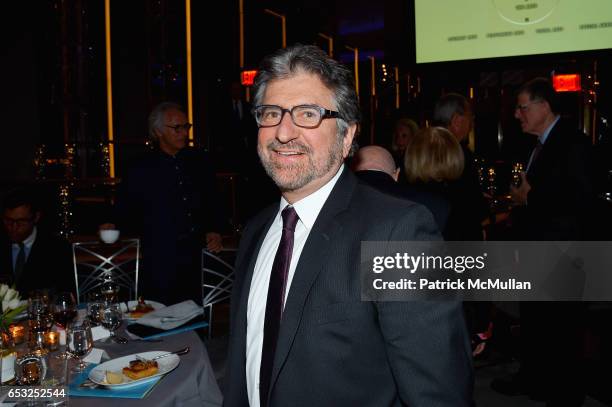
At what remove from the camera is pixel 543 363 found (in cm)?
346

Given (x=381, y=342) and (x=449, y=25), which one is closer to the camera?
(x=381, y=342)

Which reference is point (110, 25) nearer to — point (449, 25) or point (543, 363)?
point (449, 25)

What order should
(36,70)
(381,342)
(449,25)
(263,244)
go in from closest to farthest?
(381,342)
(263,244)
(449,25)
(36,70)

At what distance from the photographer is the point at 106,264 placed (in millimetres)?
4195

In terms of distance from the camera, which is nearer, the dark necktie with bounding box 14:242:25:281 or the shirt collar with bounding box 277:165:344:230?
the shirt collar with bounding box 277:165:344:230


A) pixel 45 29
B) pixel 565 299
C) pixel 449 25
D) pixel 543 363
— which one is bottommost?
pixel 543 363

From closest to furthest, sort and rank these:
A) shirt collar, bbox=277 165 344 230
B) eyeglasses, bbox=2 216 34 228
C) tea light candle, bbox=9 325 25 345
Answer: shirt collar, bbox=277 165 344 230 < tea light candle, bbox=9 325 25 345 < eyeglasses, bbox=2 216 34 228

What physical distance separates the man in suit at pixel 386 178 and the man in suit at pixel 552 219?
876 mm

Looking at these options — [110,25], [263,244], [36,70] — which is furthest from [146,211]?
[110,25]

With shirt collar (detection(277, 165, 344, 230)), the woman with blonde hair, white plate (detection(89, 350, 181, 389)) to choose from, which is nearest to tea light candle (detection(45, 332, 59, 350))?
white plate (detection(89, 350, 181, 389))

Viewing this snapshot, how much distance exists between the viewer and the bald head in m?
2.68

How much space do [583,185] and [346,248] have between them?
2497mm

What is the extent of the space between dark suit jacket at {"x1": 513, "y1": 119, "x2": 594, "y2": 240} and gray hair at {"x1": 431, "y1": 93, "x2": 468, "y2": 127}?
2.16ft

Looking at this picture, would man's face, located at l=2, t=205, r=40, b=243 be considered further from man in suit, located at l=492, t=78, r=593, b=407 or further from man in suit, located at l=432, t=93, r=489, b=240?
man in suit, located at l=492, t=78, r=593, b=407
